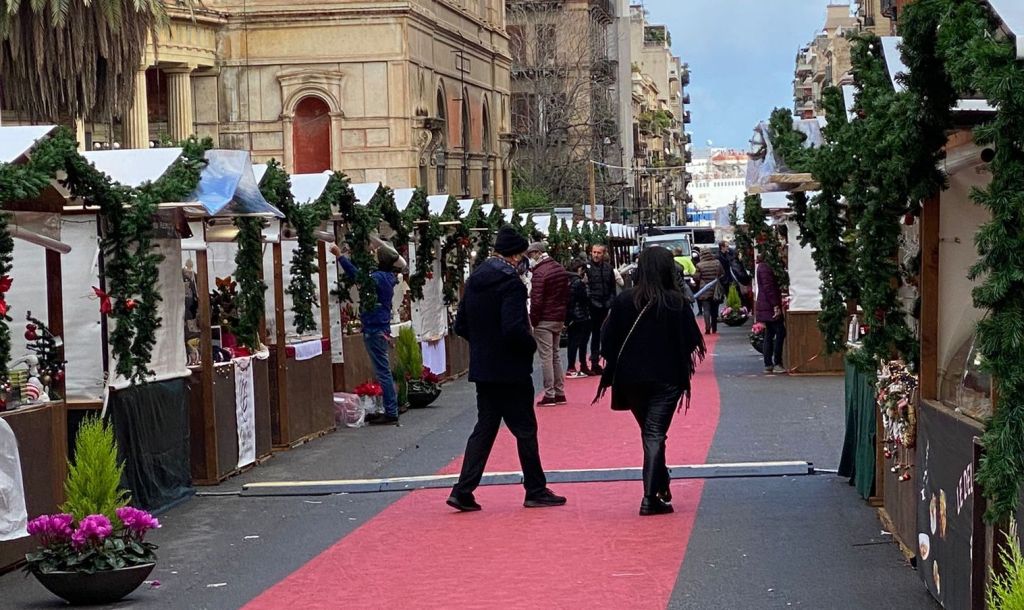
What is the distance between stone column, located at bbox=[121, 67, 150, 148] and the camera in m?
41.4

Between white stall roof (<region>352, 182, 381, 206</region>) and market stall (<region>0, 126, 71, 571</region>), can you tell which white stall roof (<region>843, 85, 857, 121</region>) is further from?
white stall roof (<region>352, 182, 381, 206</region>)

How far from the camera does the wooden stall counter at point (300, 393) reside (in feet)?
55.7

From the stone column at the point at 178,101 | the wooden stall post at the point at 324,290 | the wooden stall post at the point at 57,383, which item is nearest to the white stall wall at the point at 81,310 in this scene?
the wooden stall post at the point at 57,383

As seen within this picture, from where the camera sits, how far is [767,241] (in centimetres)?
2816

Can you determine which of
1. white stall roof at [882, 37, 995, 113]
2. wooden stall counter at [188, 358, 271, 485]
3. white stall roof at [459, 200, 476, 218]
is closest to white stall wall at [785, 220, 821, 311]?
white stall roof at [459, 200, 476, 218]

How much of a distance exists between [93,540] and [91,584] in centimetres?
25

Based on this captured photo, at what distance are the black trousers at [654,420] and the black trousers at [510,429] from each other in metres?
0.79

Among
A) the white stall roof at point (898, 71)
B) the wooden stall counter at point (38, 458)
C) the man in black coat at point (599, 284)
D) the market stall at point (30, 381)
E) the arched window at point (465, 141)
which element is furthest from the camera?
the arched window at point (465, 141)

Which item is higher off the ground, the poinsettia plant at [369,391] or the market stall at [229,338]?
the market stall at [229,338]

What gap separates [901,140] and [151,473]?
7.51 metres

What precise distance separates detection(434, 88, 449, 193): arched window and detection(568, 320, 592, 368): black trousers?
26.6m

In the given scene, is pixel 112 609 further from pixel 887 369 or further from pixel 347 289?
pixel 347 289

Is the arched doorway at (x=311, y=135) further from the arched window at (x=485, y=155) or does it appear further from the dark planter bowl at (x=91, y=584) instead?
the dark planter bowl at (x=91, y=584)

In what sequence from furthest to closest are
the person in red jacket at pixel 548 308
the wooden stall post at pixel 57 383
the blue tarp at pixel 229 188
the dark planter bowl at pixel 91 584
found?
the person in red jacket at pixel 548 308 → the blue tarp at pixel 229 188 → the wooden stall post at pixel 57 383 → the dark planter bowl at pixel 91 584
